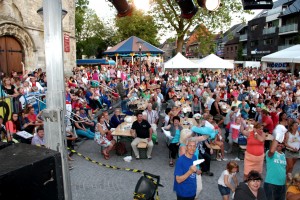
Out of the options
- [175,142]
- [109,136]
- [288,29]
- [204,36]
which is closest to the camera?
[175,142]

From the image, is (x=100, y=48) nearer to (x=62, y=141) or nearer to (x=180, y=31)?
(x=180, y=31)

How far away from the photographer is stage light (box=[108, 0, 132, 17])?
5348mm

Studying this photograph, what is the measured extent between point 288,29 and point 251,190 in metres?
44.6

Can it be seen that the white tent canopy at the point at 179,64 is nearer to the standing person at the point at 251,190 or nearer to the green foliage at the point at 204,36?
the green foliage at the point at 204,36

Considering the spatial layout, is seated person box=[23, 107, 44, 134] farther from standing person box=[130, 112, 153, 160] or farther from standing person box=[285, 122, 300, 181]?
standing person box=[285, 122, 300, 181]

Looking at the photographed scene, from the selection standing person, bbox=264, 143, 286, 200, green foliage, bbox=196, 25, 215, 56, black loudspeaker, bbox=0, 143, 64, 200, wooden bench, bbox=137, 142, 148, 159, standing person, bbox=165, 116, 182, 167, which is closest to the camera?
black loudspeaker, bbox=0, 143, 64, 200

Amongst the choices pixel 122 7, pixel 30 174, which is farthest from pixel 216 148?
pixel 30 174

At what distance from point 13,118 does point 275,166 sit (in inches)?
251

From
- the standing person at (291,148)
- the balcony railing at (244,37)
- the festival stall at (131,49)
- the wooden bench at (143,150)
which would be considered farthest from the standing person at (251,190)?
the balcony railing at (244,37)

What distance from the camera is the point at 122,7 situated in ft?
17.8

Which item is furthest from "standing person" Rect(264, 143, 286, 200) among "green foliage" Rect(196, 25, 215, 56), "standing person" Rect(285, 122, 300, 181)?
"green foliage" Rect(196, 25, 215, 56)

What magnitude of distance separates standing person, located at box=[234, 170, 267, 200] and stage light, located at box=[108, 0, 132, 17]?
3836mm

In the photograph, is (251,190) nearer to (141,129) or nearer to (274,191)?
(274,191)

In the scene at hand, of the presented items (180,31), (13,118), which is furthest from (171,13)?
(13,118)
